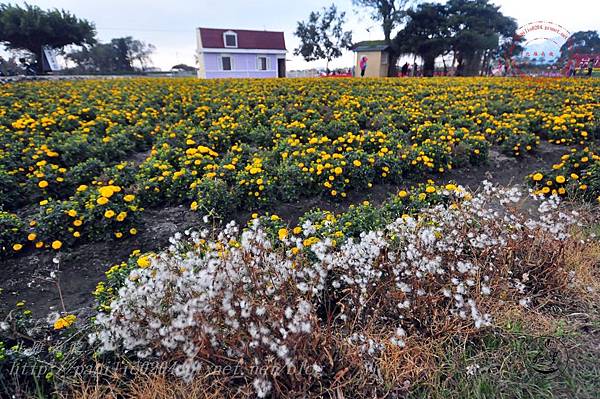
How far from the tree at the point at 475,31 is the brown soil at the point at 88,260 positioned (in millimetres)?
22996

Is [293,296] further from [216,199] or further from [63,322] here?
[216,199]

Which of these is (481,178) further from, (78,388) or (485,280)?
(78,388)

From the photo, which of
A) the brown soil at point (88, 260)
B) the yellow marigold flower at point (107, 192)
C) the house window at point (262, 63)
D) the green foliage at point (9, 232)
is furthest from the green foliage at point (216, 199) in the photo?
the house window at point (262, 63)

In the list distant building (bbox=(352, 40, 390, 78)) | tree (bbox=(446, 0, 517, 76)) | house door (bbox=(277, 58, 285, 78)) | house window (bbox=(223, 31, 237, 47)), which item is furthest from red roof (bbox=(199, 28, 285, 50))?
tree (bbox=(446, 0, 517, 76))

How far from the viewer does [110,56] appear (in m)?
44.3

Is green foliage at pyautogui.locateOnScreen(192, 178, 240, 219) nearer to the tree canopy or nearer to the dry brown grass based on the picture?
the dry brown grass

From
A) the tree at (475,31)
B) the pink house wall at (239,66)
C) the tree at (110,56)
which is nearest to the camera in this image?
the tree at (475,31)

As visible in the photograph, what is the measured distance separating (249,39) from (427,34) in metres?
16.7

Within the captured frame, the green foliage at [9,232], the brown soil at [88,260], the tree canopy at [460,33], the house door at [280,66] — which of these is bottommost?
the brown soil at [88,260]

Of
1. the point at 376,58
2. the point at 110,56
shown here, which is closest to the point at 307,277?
the point at 376,58

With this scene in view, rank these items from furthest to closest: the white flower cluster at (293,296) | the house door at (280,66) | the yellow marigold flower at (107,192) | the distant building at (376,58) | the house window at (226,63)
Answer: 1. the house door at (280,66)
2. the house window at (226,63)
3. the distant building at (376,58)
4. the yellow marigold flower at (107,192)
5. the white flower cluster at (293,296)

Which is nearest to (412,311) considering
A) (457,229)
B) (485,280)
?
(485,280)

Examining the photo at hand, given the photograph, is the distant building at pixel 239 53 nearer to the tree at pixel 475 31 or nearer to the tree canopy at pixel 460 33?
the tree canopy at pixel 460 33

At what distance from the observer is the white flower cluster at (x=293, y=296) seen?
1.64 metres
